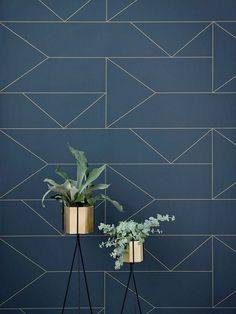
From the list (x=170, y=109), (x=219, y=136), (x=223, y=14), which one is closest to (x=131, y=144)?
(x=170, y=109)

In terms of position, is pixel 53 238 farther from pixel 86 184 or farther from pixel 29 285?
pixel 86 184

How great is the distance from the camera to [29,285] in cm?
253

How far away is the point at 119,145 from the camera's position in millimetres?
2549

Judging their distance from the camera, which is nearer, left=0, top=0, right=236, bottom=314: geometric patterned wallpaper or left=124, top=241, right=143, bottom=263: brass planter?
left=124, top=241, right=143, bottom=263: brass planter

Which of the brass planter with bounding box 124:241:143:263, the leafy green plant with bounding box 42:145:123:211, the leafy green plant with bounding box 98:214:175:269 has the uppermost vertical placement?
the leafy green plant with bounding box 42:145:123:211

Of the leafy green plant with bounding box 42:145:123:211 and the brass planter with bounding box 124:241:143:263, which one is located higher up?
the leafy green plant with bounding box 42:145:123:211

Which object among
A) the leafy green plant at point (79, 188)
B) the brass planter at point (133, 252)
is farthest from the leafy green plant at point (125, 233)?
the leafy green plant at point (79, 188)

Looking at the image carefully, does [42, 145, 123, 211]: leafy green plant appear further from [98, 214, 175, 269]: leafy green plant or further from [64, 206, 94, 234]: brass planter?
[98, 214, 175, 269]: leafy green plant

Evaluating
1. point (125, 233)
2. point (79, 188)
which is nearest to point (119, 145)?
point (79, 188)

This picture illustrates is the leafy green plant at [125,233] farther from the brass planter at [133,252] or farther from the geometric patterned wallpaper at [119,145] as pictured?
the geometric patterned wallpaper at [119,145]

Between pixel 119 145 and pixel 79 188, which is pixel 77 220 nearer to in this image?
pixel 79 188

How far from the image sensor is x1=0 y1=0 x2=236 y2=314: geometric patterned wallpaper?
8.32 feet

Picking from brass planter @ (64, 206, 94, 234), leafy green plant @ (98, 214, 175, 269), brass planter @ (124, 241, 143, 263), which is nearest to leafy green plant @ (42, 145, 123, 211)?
brass planter @ (64, 206, 94, 234)

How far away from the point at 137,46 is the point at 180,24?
0.89 feet
